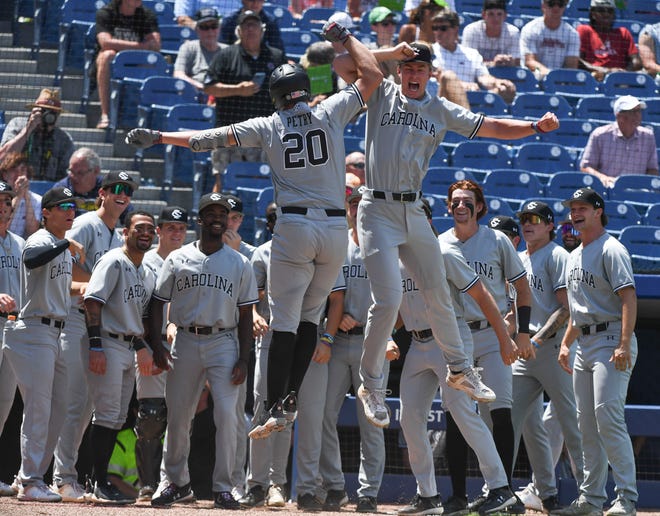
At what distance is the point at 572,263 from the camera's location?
7.14 meters

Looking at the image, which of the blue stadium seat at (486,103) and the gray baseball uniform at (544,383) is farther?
the blue stadium seat at (486,103)

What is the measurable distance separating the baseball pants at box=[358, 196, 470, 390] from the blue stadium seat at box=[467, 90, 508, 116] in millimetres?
5875

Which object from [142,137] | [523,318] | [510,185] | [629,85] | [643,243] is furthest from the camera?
[629,85]

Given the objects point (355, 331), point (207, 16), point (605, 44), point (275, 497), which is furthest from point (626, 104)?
point (275, 497)

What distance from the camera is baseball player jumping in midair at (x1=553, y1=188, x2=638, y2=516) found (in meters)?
6.76

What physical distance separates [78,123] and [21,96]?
778mm

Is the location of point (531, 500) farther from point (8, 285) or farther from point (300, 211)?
point (8, 285)

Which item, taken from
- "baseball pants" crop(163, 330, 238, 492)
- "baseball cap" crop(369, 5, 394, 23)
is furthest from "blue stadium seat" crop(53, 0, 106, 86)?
"baseball pants" crop(163, 330, 238, 492)

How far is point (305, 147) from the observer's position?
573 centimetres

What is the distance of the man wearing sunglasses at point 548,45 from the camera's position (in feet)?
42.1

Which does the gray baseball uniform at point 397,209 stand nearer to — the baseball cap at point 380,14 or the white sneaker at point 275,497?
the white sneaker at point 275,497

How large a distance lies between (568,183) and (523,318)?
168 inches

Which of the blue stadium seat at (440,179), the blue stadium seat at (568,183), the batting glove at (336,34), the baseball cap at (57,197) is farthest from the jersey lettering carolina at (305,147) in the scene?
the blue stadium seat at (568,183)

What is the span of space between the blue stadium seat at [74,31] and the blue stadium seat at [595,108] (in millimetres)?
5292
